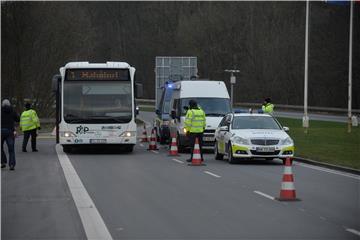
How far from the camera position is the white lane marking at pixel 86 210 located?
362 inches

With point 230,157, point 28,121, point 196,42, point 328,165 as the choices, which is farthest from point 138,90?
point 196,42

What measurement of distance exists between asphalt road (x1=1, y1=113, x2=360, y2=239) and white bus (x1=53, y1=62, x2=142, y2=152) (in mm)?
3899

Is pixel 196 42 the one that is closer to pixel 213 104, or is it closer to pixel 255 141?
pixel 213 104

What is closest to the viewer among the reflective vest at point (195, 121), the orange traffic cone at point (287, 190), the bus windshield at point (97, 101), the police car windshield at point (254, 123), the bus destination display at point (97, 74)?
the orange traffic cone at point (287, 190)


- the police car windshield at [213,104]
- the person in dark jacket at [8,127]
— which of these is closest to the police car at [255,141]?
the police car windshield at [213,104]

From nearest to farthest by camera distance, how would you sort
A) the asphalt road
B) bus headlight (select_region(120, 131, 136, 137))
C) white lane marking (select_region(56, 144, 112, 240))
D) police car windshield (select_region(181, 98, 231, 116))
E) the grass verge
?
white lane marking (select_region(56, 144, 112, 240))
the asphalt road
the grass verge
bus headlight (select_region(120, 131, 136, 137))
police car windshield (select_region(181, 98, 231, 116))

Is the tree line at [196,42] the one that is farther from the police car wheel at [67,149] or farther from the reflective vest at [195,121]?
the reflective vest at [195,121]

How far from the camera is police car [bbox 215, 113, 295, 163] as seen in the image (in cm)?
2044

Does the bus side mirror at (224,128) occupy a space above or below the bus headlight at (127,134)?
above

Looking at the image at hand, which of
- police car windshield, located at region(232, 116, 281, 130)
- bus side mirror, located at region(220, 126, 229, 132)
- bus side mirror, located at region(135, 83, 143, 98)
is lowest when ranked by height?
bus side mirror, located at region(220, 126, 229, 132)

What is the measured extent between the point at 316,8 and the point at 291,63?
7.69 metres

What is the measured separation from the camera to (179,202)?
12.3 meters

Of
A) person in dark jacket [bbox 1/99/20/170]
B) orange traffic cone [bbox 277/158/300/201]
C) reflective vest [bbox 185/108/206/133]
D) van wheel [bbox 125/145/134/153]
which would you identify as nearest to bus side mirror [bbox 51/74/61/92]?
van wheel [bbox 125/145/134/153]

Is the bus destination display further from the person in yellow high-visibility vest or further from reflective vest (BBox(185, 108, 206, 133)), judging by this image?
reflective vest (BBox(185, 108, 206, 133))
